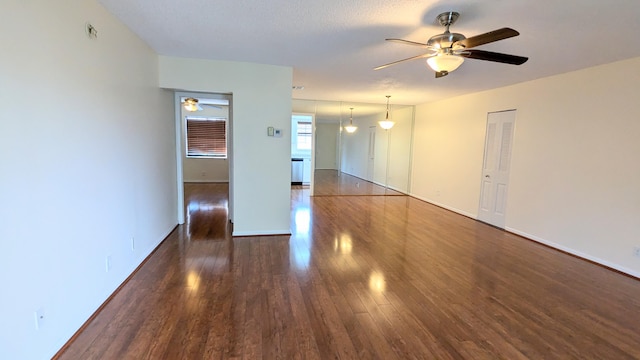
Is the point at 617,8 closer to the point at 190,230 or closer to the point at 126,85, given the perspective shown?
the point at 126,85

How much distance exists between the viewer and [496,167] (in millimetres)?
5332

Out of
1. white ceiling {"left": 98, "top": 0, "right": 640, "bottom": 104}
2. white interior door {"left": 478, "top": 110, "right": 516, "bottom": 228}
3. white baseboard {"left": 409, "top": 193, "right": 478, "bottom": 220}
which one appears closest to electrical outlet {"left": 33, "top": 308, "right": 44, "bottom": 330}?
white ceiling {"left": 98, "top": 0, "right": 640, "bottom": 104}

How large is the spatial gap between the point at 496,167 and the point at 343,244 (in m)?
3.20

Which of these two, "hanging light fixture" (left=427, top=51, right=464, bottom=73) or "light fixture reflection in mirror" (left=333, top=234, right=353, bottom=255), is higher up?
"hanging light fixture" (left=427, top=51, right=464, bottom=73)

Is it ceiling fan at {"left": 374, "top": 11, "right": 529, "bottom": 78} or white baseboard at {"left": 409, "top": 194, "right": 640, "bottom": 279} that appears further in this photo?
white baseboard at {"left": 409, "top": 194, "right": 640, "bottom": 279}

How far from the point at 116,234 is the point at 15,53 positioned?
5.52 ft

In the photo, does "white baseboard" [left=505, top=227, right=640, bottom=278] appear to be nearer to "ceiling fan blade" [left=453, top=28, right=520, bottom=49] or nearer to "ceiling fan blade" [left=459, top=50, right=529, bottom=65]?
"ceiling fan blade" [left=459, top=50, right=529, bottom=65]

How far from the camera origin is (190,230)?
4.68 meters

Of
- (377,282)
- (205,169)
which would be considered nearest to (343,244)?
(377,282)

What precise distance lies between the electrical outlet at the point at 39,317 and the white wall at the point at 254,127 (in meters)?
2.63

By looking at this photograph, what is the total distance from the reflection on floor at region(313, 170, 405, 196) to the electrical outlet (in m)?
6.35

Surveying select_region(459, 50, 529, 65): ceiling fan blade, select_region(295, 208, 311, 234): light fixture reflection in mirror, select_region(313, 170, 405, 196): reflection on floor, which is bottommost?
select_region(295, 208, 311, 234): light fixture reflection in mirror

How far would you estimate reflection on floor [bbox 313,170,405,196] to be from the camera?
8.32 metres

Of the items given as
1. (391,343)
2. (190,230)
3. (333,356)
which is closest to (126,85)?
(190,230)
